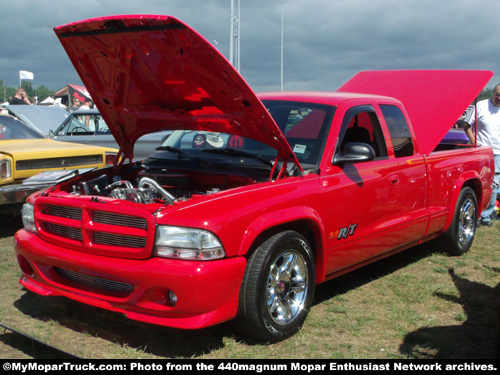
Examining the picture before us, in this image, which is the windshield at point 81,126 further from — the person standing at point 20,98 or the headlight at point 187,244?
the headlight at point 187,244

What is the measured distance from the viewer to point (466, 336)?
4.03 m

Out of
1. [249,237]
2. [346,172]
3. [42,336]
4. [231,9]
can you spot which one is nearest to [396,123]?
[346,172]

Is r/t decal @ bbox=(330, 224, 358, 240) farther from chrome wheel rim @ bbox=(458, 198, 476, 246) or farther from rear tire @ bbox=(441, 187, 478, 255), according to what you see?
chrome wheel rim @ bbox=(458, 198, 476, 246)

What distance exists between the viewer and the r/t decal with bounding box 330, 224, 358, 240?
167 inches

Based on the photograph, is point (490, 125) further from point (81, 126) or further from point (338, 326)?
point (81, 126)

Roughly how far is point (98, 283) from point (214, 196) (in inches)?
37.0

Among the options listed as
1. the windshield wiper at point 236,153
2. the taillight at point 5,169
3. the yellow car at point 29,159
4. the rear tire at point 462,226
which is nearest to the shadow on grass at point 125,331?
the windshield wiper at point 236,153

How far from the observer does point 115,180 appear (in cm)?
474

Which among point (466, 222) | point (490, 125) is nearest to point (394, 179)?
point (466, 222)

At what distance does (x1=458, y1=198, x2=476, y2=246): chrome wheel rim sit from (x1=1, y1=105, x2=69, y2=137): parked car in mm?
7048

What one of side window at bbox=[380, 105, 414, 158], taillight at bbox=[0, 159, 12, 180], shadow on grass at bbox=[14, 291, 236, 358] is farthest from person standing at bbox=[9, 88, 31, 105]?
side window at bbox=[380, 105, 414, 158]

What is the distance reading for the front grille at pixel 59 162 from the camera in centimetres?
660

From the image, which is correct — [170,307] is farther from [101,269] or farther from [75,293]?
[75,293]
